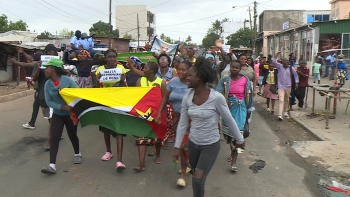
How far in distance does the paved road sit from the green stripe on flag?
0.62m

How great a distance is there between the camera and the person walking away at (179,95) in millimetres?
4963

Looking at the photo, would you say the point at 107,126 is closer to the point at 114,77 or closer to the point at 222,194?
the point at 114,77

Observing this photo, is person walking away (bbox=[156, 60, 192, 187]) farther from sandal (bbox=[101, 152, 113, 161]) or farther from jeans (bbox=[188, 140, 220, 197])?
sandal (bbox=[101, 152, 113, 161])

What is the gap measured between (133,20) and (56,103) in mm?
79726

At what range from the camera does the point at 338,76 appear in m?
11.0

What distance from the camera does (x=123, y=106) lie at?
5488 mm

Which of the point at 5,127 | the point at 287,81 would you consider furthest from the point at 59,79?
the point at 287,81

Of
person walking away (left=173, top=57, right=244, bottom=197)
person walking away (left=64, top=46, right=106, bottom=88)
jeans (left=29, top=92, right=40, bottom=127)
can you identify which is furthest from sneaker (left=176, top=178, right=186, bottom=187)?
jeans (left=29, top=92, right=40, bottom=127)

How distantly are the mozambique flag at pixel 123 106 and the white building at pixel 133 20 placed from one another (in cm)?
7633

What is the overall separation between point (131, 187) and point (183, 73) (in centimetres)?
166

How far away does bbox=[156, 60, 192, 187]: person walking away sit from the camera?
16.3 feet

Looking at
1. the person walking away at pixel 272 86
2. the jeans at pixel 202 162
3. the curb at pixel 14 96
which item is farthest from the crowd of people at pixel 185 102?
the curb at pixel 14 96

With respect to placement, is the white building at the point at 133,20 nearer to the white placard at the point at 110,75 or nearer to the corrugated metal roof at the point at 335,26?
the corrugated metal roof at the point at 335,26

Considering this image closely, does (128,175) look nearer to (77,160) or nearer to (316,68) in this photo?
(77,160)
